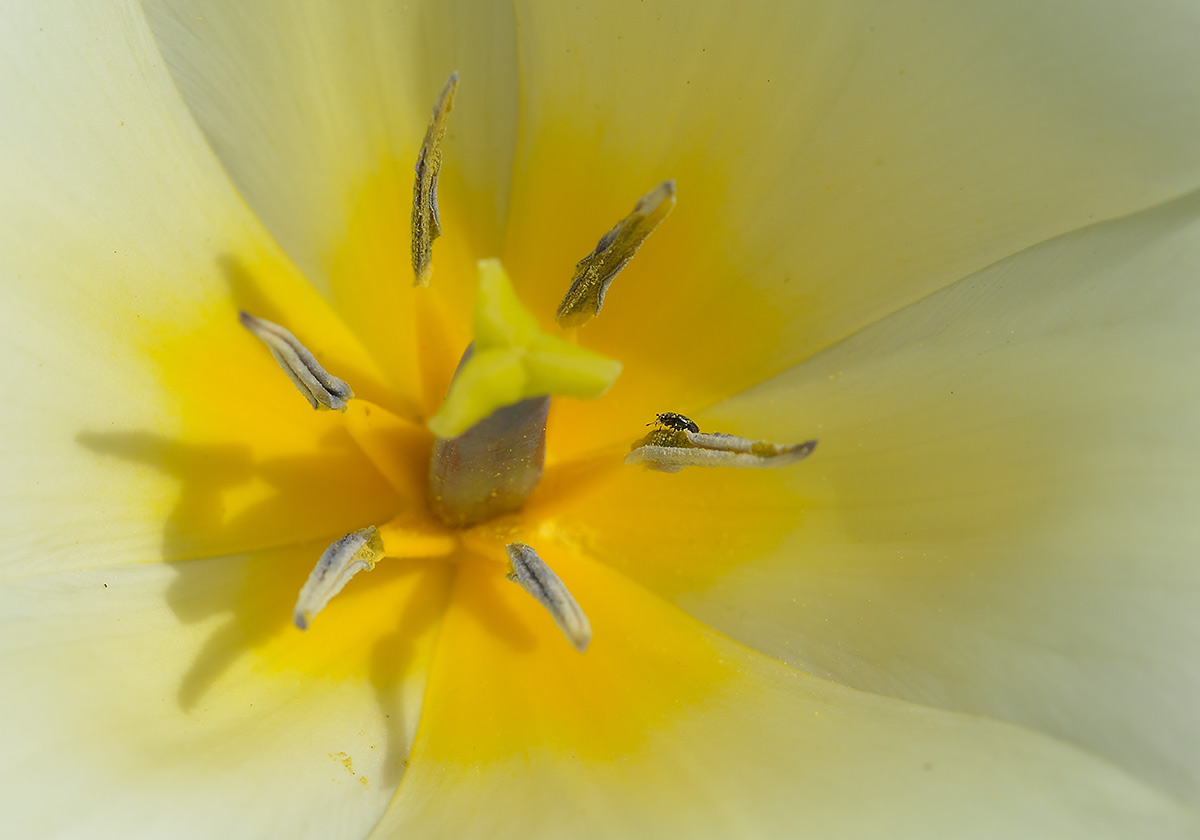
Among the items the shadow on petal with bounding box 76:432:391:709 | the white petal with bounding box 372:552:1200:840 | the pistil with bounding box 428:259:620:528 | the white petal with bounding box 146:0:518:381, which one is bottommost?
the white petal with bounding box 372:552:1200:840

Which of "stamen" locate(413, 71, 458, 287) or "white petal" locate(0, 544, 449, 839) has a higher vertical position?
"stamen" locate(413, 71, 458, 287)

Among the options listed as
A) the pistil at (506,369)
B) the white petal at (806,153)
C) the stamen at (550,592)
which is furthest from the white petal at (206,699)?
the white petal at (806,153)

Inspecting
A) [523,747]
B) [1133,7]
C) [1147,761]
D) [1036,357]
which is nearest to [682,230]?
[1036,357]

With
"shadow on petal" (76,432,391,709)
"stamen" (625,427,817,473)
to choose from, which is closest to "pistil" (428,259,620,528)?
"stamen" (625,427,817,473)

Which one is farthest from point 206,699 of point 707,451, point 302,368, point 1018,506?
point 1018,506

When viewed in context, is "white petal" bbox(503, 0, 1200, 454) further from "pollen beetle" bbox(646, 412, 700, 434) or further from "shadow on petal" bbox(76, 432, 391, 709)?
"shadow on petal" bbox(76, 432, 391, 709)

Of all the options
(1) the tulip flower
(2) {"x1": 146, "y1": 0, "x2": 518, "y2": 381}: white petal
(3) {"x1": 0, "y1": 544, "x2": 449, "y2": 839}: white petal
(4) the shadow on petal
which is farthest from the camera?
(2) {"x1": 146, "y1": 0, "x2": 518, "y2": 381}: white petal
